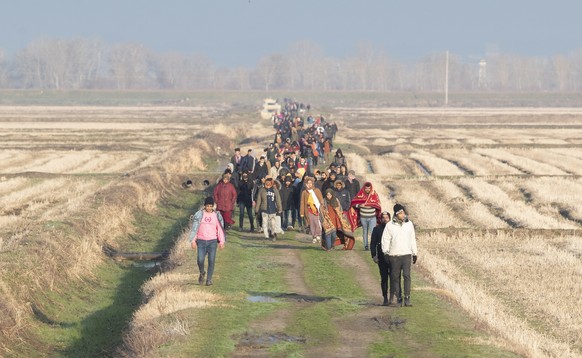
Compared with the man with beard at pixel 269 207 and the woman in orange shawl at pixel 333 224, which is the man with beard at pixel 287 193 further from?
the woman in orange shawl at pixel 333 224

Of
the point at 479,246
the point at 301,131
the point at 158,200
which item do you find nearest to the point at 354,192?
the point at 479,246

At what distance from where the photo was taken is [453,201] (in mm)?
39062

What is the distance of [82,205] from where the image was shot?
32.5 m

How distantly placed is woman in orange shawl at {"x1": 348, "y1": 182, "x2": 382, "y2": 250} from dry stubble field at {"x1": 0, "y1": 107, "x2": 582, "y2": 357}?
1.45m

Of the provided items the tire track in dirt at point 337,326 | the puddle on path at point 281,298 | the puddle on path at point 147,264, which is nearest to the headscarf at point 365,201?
the tire track in dirt at point 337,326

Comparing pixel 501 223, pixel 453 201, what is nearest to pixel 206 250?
pixel 501 223

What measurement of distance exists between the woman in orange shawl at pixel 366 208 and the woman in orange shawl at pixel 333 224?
270 millimetres

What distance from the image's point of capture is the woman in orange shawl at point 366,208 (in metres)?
25.3

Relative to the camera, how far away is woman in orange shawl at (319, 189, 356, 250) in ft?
85.0

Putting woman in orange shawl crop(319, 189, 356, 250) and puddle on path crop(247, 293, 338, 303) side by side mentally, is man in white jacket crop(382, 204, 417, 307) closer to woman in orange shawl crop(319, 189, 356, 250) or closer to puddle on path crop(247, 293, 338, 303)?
puddle on path crop(247, 293, 338, 303)

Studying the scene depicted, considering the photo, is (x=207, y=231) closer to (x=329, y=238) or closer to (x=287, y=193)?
(x=329, y=238)

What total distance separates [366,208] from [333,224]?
102cm

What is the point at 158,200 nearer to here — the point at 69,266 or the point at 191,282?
the point at 69,266

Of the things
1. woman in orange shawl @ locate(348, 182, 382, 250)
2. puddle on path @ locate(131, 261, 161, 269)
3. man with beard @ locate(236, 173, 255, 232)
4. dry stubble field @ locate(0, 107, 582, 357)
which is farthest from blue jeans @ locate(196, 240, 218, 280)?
man with beard @ locate(236, 173, 255, 232)
